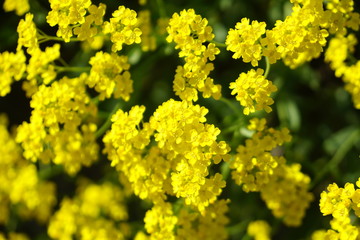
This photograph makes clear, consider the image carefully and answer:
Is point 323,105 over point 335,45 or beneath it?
over

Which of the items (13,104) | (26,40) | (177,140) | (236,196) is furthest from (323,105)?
(13,104)

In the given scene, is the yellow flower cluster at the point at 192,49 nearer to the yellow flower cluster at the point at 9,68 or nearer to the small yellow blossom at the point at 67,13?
the small yellow blossom at the point at 67,13

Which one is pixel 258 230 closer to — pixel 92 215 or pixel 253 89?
pixel 253 89

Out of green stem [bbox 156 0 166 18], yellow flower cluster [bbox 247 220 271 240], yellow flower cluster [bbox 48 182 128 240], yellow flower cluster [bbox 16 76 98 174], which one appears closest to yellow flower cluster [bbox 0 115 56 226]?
yellow flower cluster [bbox 48 182 128 240]

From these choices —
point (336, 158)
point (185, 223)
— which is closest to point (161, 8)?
point (185, 223)

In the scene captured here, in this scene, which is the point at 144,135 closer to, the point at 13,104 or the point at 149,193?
the point at 149,193

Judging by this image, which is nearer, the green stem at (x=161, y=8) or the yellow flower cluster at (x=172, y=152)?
the yellow flower cluster at (x=172, y=152)

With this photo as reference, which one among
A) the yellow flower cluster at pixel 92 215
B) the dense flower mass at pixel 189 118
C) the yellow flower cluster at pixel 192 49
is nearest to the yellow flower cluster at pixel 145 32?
the dense flower mass at pixel 189 118

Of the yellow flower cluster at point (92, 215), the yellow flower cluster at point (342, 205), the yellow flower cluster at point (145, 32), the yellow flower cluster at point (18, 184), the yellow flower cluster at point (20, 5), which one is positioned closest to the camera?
the yellow flower cluster at point (342, 205)
